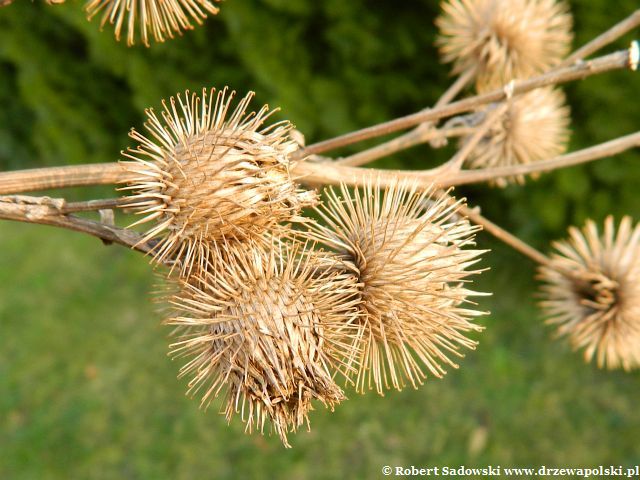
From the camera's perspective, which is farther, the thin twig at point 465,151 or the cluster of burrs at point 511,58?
the cluster of burrs at point 511,58

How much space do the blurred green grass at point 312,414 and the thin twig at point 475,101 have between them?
2.65 metres

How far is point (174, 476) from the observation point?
158 inches

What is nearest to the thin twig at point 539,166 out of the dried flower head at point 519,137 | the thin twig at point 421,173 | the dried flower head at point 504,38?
the thin twig at point 421,173

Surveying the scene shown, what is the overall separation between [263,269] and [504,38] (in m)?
1.31

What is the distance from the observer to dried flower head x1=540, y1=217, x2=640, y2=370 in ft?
6.59

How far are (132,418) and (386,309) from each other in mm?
3345

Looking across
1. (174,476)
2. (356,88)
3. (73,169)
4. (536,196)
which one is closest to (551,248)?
(536,196)

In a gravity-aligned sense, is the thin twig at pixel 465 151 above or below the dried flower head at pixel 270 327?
above

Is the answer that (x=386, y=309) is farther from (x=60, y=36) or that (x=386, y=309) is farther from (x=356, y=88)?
(x=60, y=36)

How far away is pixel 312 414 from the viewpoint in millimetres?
4328

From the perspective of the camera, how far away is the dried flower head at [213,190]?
1.32m

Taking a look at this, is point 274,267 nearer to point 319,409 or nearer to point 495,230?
point 495,230

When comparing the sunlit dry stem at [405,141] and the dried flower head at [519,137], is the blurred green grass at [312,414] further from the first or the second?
the sunlit dry stem at [405,141]

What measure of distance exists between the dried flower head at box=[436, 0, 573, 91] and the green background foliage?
221cm
